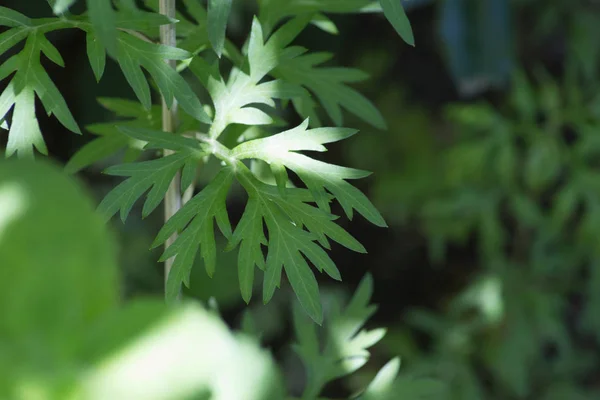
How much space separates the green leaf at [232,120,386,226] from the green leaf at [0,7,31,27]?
0.23m

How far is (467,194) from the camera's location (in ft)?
6.03

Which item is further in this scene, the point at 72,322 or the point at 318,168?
the point at 318,168

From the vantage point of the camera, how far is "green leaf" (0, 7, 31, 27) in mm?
649

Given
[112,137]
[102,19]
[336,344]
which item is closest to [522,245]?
[336,344]

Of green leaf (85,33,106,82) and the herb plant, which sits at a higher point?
green leaf (85,33,106,82)

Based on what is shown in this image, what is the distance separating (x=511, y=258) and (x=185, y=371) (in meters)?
Result: 1.86

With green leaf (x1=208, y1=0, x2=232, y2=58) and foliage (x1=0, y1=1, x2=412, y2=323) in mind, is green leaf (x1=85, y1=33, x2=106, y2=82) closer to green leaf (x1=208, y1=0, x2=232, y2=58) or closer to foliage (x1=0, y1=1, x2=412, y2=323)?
foliage (x1=0, y1=1, x2=412, y2=323)

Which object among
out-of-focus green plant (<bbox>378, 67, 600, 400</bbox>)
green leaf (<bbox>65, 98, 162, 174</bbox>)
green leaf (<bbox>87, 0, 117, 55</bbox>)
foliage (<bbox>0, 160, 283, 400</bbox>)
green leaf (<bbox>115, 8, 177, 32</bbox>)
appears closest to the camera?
foliage (<bbox>0, 160, 283, 400</bbox>)

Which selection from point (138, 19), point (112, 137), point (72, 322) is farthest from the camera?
point (112, 137)

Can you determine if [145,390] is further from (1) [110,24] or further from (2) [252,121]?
(2) [252,121]

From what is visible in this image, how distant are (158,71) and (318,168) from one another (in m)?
0.16

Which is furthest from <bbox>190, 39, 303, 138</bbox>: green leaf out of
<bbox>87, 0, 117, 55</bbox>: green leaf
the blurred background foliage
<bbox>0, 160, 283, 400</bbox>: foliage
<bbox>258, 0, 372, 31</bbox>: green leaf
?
the blurred background foliage

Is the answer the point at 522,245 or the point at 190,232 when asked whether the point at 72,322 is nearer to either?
the point at 190,232

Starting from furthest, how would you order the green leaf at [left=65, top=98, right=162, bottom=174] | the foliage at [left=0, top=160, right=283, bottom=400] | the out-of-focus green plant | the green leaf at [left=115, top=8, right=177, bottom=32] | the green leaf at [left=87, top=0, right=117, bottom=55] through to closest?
the out-of-focus green plant
the green leaf at [left=65, top=98, right=162, bottom=174]
the green leaf at [left=115, top=8, right=177, bottom=32]
the green leaf at [left=87, top=0, right=117, bottom=55]
the foliage at [left=0, top=160, right=283, bottom=400]
